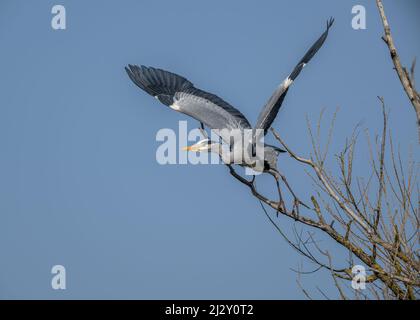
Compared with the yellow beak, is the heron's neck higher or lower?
lower

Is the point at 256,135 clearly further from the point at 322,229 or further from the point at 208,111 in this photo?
the point at 322,229

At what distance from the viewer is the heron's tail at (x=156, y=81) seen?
27.1ft

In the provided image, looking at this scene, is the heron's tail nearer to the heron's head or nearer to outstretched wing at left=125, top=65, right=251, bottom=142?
outstretched wing at left=125, top=65, right=251, bottom=142

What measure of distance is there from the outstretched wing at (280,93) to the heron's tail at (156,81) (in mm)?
2138

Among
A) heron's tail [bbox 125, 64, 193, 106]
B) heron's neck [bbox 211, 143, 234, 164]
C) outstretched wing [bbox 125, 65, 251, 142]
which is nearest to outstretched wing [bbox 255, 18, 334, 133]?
heron's neck [bbox 211, 143, 234, 164]

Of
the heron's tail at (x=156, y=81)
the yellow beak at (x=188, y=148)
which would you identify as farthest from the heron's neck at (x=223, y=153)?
the heron's tail at (x=156, y=81)

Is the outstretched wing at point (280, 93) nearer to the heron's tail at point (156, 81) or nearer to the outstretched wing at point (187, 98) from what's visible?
the outstretched wing at point (187, 98)

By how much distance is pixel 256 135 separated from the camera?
21.4 feet

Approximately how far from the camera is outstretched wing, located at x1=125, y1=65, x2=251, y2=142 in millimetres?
7426

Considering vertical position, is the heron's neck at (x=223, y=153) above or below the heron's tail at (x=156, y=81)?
below

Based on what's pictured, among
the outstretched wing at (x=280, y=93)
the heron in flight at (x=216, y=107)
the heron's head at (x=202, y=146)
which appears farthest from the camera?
the heron's head at (x=202, y=146)

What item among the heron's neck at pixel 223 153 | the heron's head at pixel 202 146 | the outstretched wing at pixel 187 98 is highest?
the outstretched wing at pixel 187 98
